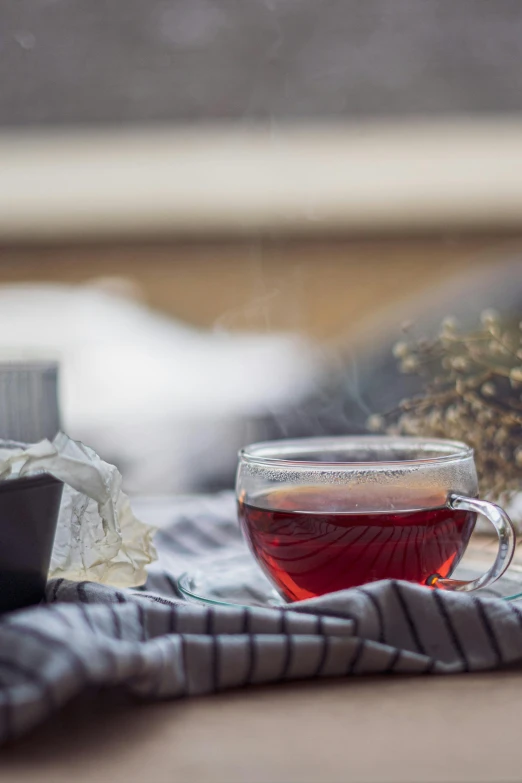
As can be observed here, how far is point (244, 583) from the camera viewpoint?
579mm

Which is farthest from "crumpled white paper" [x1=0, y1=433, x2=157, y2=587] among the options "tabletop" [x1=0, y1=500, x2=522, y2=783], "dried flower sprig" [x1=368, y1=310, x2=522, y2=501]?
"dried flower sprig" [x1=368, y1=310, x2=522, y2=501]

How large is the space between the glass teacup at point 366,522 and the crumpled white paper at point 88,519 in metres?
0.08

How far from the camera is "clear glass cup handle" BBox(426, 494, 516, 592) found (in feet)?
1.60

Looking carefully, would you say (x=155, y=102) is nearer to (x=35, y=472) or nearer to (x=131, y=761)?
(x=35, y=472)

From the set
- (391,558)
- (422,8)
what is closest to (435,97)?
(422,8)

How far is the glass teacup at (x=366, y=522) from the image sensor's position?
50 centimetres

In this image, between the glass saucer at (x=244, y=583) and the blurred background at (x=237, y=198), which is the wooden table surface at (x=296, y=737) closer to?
the glass saucer at (x=244, y=583)

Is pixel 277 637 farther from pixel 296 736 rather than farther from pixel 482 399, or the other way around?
pixel 482 399

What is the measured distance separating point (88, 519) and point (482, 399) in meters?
0.36

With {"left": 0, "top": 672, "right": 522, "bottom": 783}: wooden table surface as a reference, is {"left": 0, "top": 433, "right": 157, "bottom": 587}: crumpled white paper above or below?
above

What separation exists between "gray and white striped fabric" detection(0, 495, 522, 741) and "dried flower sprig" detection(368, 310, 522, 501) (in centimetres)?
26

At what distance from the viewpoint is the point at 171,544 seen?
717mm

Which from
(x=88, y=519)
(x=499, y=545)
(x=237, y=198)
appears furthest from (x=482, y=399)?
(x=237, y=198)

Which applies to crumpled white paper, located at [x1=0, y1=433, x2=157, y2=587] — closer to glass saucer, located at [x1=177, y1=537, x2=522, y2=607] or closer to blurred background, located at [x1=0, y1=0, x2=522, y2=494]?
glass saucer, located at [x1=177, y1=537, x2=522, y2=607]
